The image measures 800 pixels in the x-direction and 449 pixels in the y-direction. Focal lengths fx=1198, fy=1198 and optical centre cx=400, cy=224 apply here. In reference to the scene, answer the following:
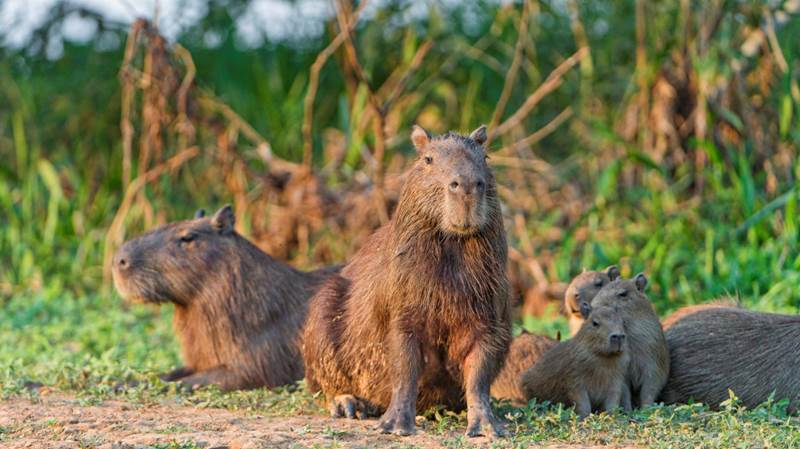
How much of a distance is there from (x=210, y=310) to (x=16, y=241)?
4.10 metres

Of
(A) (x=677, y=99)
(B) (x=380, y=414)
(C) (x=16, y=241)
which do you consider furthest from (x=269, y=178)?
(B) (x=380, y=414)

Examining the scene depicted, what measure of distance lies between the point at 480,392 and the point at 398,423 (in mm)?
322

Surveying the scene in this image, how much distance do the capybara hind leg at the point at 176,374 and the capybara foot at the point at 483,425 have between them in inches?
80.9

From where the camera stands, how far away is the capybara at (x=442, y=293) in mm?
4320

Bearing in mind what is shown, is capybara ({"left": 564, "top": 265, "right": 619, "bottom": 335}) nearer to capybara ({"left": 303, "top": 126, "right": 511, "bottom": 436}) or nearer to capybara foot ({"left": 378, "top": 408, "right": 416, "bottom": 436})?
capybara ({"left": 303, "top": 126, "right": 511, "bottom": 436})

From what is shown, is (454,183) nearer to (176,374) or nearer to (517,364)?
(517,364)

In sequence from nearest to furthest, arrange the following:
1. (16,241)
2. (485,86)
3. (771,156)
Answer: (771,156) < (16,241) < (485,86)

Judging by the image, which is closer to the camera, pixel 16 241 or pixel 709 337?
pixel 709 337

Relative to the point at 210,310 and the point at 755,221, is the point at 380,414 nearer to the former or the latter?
the point at 210,310

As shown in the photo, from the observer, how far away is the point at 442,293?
174 inches

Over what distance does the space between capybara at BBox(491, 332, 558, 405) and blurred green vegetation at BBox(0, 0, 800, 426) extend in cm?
156

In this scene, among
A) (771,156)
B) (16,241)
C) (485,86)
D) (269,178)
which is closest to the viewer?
(771,156)

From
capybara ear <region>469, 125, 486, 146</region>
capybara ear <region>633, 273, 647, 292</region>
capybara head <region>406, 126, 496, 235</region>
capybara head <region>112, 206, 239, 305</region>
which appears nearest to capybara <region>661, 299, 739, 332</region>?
capybara ear <region>633, 273, 647, 292</region>

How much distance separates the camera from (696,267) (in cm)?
730
